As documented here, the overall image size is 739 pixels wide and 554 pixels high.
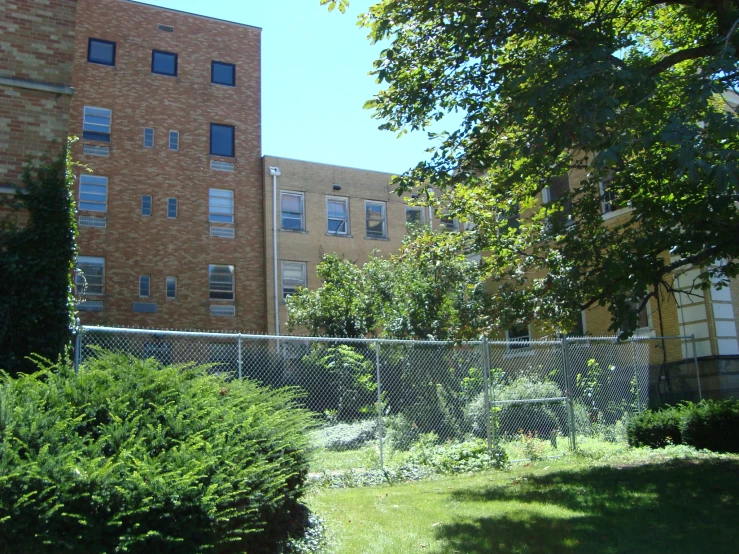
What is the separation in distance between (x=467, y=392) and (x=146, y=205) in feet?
54.9

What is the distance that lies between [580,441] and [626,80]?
823cm

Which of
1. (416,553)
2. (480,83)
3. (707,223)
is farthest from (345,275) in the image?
(416,553)

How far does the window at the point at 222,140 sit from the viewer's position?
27609 mm

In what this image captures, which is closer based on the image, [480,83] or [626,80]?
[626,80]

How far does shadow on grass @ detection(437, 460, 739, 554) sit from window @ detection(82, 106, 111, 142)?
68.7 ft

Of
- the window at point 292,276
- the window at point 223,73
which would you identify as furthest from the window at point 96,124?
the window at point 292,276

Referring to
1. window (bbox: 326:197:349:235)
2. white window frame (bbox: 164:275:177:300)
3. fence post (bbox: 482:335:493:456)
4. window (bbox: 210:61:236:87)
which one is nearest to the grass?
fence post (bbox: 482:335:493:456)

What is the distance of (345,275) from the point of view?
22547 mm

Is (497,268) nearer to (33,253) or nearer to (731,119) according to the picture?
(731,119)

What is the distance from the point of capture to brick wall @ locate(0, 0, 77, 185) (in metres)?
10.1

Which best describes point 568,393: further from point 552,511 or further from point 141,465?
point 141,465

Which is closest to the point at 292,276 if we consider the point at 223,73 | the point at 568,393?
the point at 223,73

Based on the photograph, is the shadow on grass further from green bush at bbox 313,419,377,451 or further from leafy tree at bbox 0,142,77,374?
leafy tree at bbox 0,142,77,374

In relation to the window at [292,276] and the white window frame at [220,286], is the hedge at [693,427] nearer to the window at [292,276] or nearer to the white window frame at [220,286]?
the window at [292,276]
